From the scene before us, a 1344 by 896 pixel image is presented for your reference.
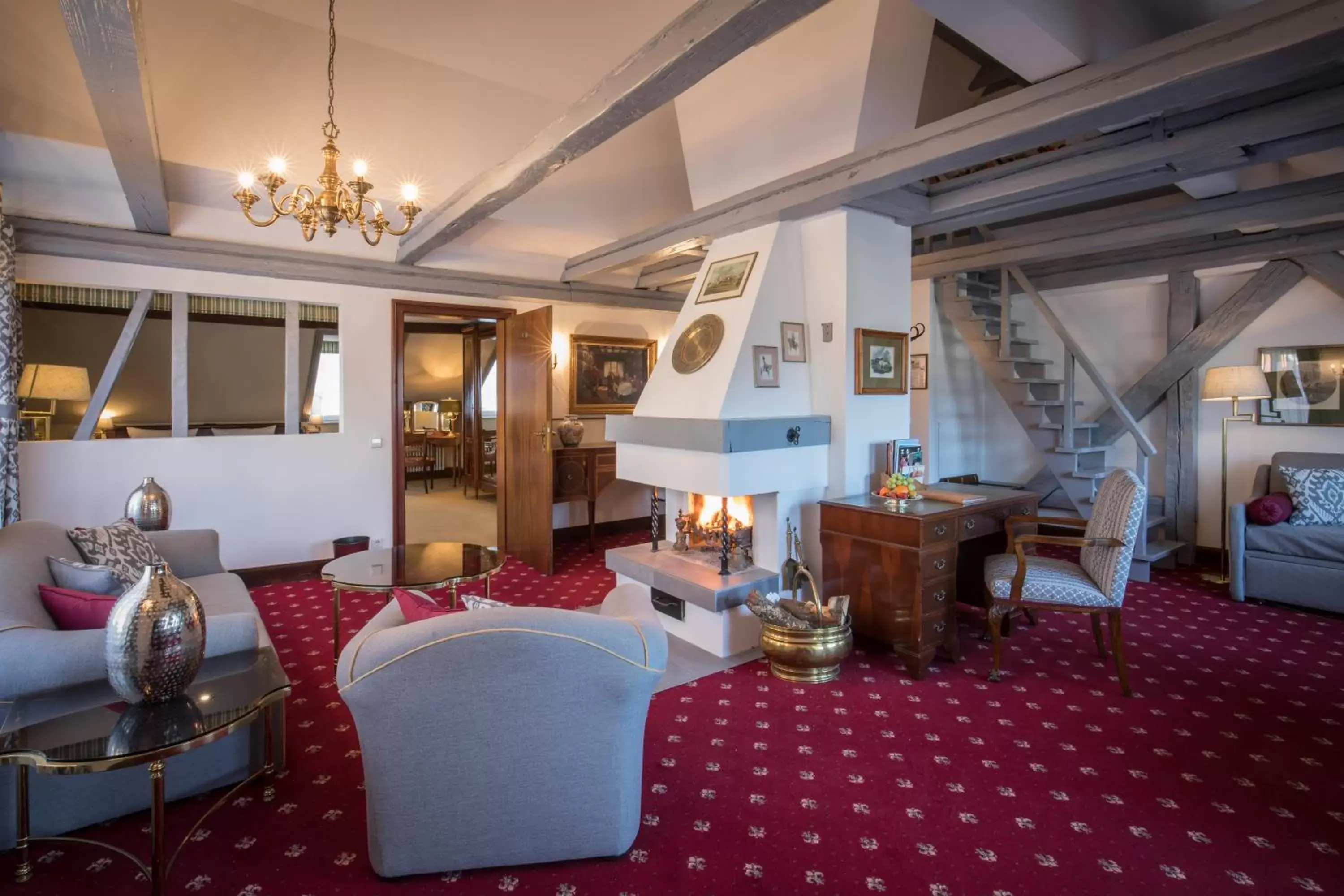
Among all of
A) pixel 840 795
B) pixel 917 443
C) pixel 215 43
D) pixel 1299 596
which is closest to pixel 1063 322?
pixel 1299 596

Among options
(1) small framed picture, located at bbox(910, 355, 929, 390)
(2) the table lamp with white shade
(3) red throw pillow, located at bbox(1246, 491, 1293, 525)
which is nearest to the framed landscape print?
(1) small framed picture, located at bbox(910, 355, 929, 390)

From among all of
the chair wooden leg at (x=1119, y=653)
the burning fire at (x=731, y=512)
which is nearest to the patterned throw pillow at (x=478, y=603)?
the burning fire at (x=731, y=512)

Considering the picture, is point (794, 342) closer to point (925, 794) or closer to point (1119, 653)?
point (1119, 653)

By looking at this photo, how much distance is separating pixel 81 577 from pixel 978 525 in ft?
14.1

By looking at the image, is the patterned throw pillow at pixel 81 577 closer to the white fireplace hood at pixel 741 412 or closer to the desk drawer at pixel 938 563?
the white fireplace hood at pixel 741 412

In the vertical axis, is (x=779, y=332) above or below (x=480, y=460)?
above

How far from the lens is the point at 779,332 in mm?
4133

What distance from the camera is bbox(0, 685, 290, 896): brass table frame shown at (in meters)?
1.66

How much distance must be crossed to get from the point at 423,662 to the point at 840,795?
1.62 metres

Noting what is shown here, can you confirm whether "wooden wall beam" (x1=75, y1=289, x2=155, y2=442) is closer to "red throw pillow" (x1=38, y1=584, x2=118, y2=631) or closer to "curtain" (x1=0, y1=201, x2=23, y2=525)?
"curtain" (x1=0, y1=201, x2=23, y2=525)

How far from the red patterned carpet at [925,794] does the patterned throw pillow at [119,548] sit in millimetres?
893

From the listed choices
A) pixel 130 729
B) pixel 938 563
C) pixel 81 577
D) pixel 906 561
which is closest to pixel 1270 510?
pixel 938 563

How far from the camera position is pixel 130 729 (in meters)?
1.79

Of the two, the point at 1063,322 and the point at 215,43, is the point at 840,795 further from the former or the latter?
the point at 1063,322
